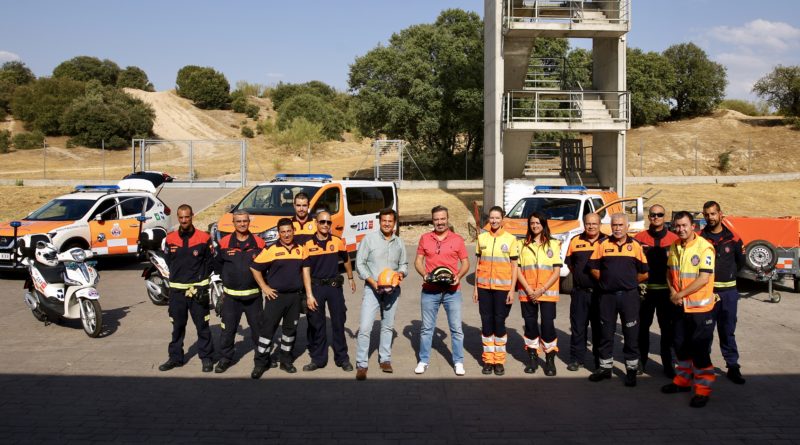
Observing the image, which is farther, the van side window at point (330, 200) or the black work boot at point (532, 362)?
the van side window at point (330, 200)

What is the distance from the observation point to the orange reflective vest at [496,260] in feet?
A: 22.0

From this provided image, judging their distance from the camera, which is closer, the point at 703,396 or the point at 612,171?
the point at 703,396

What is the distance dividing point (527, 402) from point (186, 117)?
70587 millimetres

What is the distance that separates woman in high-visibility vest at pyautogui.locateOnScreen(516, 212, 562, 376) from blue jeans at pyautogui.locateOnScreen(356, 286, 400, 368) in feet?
4.57

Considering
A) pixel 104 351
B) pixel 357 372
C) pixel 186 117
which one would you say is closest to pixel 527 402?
pixel 357 372

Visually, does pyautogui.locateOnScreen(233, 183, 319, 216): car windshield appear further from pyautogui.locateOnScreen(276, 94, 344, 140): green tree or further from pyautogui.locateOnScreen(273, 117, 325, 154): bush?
pyautogui.locateOnScreen(276, 94, 344, 140): green tree

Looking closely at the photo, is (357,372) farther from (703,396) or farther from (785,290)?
(785,290)

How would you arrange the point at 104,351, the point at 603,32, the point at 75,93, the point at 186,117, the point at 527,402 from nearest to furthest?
the point at 527,402, the point at 104,351, the point at 603,32, the point at 75,93, the point at 186,117

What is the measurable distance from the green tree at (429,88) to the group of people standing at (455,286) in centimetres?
2753

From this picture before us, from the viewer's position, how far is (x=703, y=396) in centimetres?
588

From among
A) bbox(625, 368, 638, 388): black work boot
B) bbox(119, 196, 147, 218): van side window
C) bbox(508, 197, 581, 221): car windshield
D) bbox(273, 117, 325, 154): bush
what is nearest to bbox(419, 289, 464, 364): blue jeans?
bbox(625, 368, 638, 388): black work boot

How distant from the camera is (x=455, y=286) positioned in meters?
6.72

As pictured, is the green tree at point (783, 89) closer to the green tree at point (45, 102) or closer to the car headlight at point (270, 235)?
the car headlight at point (270, 235)

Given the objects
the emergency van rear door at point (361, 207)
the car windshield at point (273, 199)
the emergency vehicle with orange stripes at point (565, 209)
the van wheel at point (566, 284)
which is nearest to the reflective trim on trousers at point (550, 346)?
the van wheel at point (566, 284)
